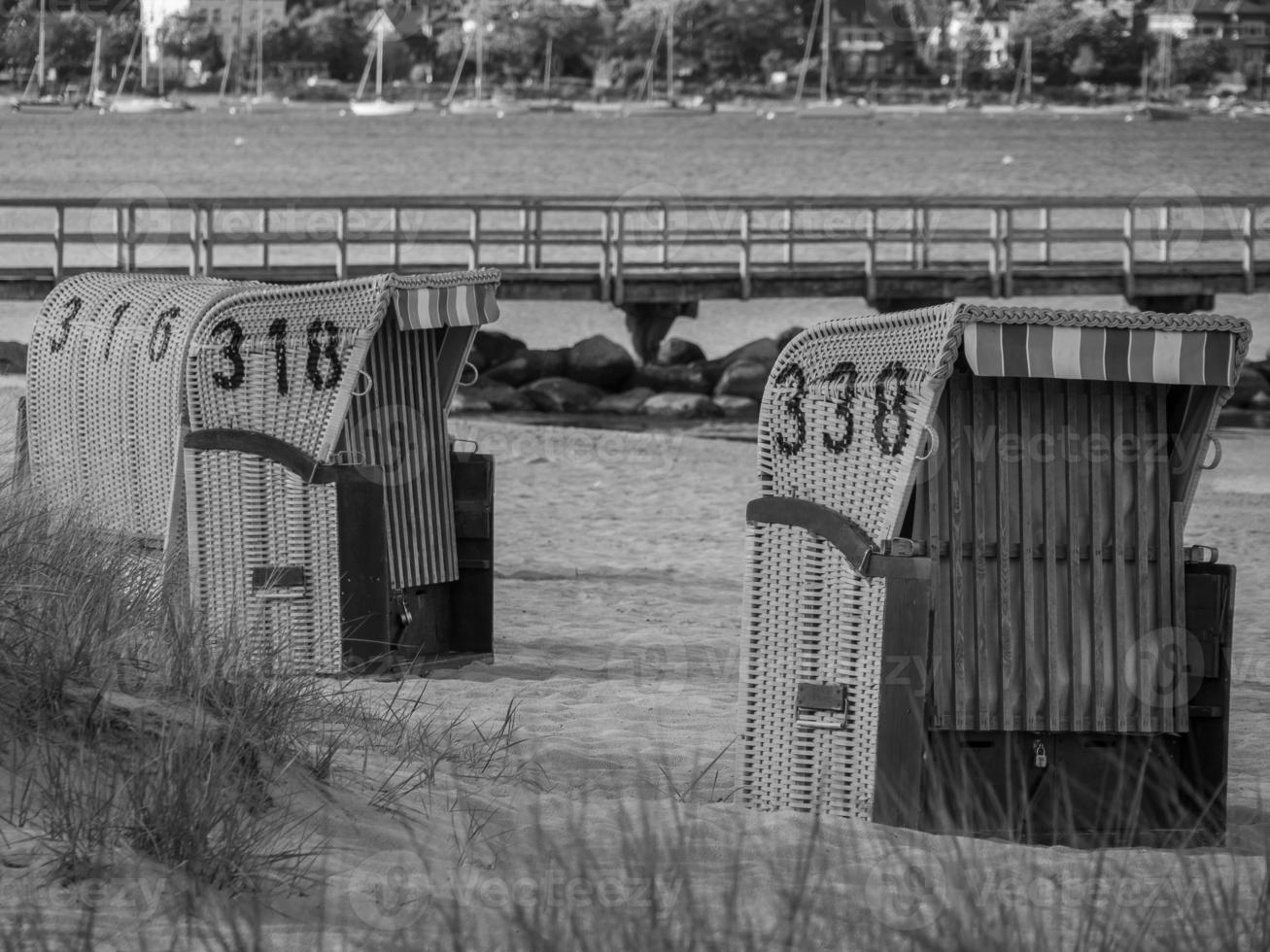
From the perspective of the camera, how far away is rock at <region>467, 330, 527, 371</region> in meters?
21.2

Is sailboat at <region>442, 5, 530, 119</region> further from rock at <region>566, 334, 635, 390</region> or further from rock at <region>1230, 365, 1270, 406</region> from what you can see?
rock at <region>1230, 365, 1270, 406</region>

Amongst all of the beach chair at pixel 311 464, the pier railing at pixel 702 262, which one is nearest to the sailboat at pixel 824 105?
the pier railing at pixel 702 262

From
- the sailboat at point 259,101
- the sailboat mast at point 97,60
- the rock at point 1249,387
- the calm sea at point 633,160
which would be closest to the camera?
the rock at point 1249,387

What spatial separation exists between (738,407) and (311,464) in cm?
1352

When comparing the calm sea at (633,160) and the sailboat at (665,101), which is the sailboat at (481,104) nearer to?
the calm sea at (633,160)

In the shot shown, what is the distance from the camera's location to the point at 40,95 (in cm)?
5403

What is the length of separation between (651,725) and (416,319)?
155 centimetres

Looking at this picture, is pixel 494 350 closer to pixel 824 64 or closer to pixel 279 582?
pixel 279 582

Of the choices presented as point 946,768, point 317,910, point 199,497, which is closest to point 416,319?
point 199,497

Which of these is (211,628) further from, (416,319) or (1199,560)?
(1199,560)

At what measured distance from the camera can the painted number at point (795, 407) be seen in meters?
4.61

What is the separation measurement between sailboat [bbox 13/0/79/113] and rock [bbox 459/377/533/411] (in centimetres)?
530

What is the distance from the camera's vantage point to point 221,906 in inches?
123

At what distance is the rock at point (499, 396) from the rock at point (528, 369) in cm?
95
